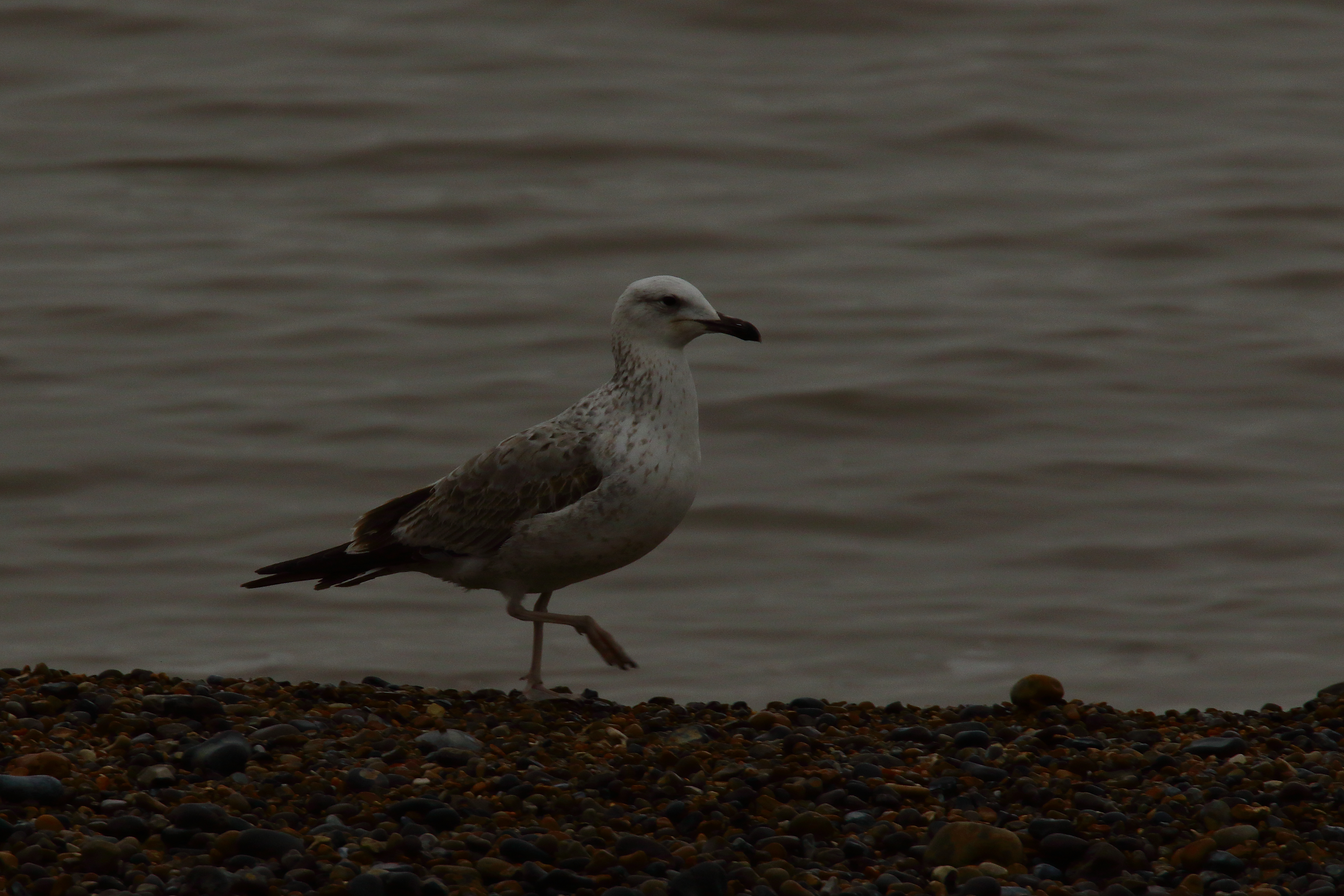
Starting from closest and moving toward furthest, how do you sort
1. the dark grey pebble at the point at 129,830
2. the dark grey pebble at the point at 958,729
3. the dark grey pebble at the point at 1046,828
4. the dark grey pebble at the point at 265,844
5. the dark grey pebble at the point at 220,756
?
the dark grey pebble at the point at 265,844 → the dark grey pebble at the point at 129,830 → the dark grey pebble at the point at 1046,828 → the dark grey pebble at the point at 220,756 → the dark grey pebble at the point at 958,729

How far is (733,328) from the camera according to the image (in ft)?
25.9

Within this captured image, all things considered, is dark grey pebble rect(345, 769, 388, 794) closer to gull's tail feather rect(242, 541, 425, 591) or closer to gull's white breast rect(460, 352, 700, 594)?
gull's white breast rect(460, 352, 700, 594)

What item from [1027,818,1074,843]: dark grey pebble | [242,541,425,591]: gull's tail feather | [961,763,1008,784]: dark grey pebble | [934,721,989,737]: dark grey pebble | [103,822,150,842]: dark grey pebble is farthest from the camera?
[242,541,425,591]: gull's tail feather

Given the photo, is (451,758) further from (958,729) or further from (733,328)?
(733,328)

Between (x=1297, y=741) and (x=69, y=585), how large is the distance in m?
8.05

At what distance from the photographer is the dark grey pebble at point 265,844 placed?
5594 mm

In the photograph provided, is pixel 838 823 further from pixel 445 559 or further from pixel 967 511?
pixel 967 511

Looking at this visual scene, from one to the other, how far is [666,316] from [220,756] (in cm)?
269

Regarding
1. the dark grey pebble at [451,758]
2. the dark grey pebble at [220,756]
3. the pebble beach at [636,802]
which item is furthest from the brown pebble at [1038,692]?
the dark grey pebble at [220,756]

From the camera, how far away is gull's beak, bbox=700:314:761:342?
25.9ft

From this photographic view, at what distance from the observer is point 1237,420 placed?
15.3 m

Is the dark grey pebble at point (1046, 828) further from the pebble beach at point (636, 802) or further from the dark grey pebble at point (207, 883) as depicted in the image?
the dark grey pebble at point (207, 883)


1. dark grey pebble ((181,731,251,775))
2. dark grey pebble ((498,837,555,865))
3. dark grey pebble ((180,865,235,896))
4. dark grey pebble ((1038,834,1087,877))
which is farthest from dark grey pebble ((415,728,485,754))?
dark grey pebble ((1038,834,1087,877))

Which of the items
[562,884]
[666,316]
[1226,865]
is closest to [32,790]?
[562,884]
